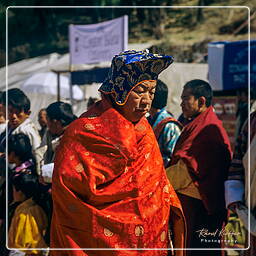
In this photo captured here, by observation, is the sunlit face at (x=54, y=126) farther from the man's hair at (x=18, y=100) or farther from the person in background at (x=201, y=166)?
the person in background at (x=201, y=166)

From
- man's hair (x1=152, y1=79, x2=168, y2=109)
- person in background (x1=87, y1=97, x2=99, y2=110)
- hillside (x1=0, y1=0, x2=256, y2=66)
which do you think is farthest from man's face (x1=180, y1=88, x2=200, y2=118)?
person in background (x1=87, y1=97, x2=99, y2=110)

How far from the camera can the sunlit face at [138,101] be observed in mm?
2900

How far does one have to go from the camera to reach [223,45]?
14.0 ft

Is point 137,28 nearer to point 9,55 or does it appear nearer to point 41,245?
point 9,55

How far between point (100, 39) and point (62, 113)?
3.23 ft

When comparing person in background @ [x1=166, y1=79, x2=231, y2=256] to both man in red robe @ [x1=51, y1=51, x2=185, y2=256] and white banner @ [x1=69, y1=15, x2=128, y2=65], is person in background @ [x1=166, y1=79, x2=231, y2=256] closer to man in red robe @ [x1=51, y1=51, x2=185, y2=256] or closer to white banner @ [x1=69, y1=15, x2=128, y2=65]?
man in red robe @ [x1=51, y1=51, x2=185, y2=256]

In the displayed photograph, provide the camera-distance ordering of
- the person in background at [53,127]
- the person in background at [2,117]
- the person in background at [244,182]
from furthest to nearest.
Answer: the person in background at [2,117]
the person in background at [53,127]
the person in background at [244,182]

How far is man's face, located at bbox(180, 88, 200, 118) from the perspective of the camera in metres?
3.67

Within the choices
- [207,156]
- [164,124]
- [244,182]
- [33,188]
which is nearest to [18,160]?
[33,188]

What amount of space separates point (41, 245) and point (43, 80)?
2.93 metres

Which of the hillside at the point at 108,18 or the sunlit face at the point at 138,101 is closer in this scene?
the sunlit face at the point at 138,101

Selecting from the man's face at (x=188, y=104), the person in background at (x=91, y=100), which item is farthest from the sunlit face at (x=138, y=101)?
the person in background at (x=91, y=100)

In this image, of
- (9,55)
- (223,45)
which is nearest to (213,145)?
(223,45)

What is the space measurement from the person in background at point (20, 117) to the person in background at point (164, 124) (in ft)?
3.04
